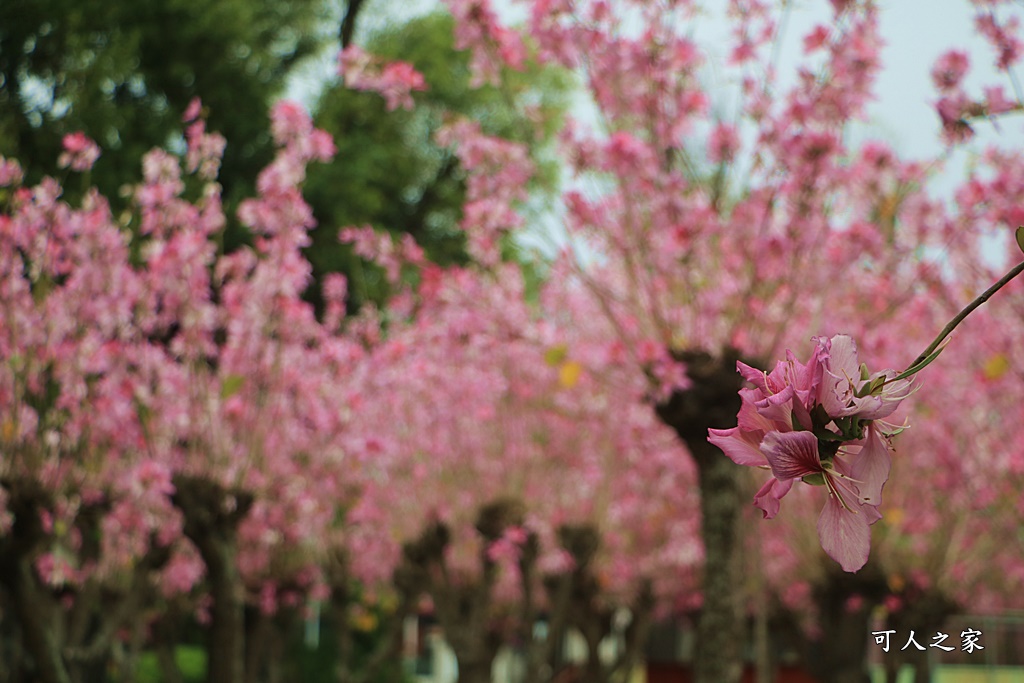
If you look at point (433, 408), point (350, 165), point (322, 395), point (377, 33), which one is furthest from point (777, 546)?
point (377, 33)

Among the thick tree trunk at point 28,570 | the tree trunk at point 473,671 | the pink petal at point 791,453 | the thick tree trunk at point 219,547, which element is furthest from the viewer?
the tree trunk at point 473,671

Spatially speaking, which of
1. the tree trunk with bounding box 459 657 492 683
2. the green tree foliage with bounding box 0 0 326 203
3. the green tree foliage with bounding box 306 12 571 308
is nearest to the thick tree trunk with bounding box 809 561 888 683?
the tree trunk with bounding box 459 657 492 683

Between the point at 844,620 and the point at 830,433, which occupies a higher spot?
the point at 830,433

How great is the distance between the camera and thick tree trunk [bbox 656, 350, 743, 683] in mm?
6090

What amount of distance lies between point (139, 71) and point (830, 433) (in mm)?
11967

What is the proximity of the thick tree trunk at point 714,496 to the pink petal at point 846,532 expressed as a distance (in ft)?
15.9

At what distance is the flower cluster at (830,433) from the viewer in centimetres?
116

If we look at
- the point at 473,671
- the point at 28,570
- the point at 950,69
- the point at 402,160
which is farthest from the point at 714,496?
the point at 402,160

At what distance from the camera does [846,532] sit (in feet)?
3.96

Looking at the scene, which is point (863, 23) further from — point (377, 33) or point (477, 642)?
point (377, 33)

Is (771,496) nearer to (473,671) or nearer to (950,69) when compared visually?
(950,69)

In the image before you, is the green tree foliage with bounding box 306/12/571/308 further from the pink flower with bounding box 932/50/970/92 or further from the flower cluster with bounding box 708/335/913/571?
the flower cluster with bounding box 708/335/913/571

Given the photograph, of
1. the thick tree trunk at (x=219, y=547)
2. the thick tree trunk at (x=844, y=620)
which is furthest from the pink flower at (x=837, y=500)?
the thick tree trunk at (x=844, y=620)

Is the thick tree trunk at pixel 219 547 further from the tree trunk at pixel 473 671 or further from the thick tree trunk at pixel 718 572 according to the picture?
the tree trunk at pixel 473 671
